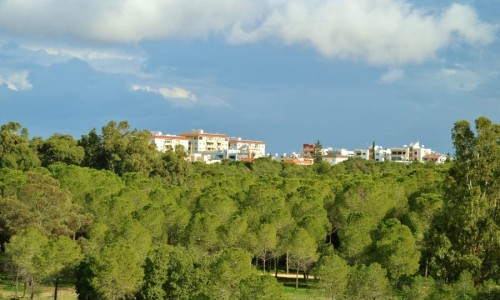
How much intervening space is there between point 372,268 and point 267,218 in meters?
17.7

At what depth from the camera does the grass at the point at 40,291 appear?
41719 millimetres

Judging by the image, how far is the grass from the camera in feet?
137

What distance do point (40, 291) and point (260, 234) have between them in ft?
50.8

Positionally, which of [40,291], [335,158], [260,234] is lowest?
[40,291]

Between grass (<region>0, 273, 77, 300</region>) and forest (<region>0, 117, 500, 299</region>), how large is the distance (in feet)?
1.49

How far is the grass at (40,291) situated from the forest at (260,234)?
453 millimetres

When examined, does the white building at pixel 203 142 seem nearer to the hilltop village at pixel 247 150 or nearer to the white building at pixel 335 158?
the hilltop village at pixel 247 150

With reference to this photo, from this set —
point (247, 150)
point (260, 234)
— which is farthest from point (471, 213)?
point (247, 150)

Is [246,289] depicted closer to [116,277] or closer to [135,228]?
[116,277]

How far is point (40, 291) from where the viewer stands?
41719 mm

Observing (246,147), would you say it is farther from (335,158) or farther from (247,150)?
(335,158)

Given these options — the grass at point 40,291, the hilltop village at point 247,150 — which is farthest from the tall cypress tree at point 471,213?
the hilltop village at point 247,150

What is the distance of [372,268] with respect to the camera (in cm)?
3631

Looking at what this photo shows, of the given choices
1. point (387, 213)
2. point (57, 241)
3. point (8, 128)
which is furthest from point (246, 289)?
point (8, 128)
